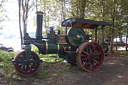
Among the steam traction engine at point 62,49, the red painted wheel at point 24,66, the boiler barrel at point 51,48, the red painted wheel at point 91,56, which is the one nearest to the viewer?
the red painted wheel at point 24,66

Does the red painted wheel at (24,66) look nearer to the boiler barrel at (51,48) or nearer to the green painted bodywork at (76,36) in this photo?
the boiler barrel at (51,48)

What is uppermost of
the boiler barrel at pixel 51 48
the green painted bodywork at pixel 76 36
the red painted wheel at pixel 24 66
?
the green painted bodywork at pixel 76 36

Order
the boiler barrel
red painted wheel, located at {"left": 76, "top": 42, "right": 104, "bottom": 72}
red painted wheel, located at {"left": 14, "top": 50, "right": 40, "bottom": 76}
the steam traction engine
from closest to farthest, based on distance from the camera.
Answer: red painted wheel, located at {"left": 14, "top": 50, "right": 40, "bottom": 76}
the steam traction engine
the boiler barrel
red painted wheel, located at {"left": 76, "top": 42, "right": 104, "bottom": 72}

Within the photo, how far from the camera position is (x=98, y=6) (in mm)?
11148

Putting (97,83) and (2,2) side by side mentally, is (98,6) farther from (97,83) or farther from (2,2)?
(97,83)

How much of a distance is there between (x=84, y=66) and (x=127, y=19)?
7.72m

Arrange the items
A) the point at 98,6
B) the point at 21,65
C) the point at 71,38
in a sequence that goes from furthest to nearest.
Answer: the point at 98,6, the point at 71,38, the point at 21,65

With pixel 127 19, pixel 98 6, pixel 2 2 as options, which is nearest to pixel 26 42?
pixel 2 2

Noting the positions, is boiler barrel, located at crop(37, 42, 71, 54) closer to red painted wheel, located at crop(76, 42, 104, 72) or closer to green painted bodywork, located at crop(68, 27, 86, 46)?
green painted bodywork, located at crop(68, 27, 86, 46)

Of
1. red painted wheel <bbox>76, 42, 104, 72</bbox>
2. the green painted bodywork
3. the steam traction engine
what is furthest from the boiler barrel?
red painted wheel <bbox>76, 42, 104, 72</bbox>

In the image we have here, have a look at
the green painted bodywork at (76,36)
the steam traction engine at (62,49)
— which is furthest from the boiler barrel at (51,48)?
the green painted bodywork at (76,36)

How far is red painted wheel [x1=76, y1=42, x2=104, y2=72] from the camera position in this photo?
18.3 feet

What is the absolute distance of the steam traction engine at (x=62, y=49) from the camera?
4648 mm

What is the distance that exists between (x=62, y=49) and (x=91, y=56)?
127cm
